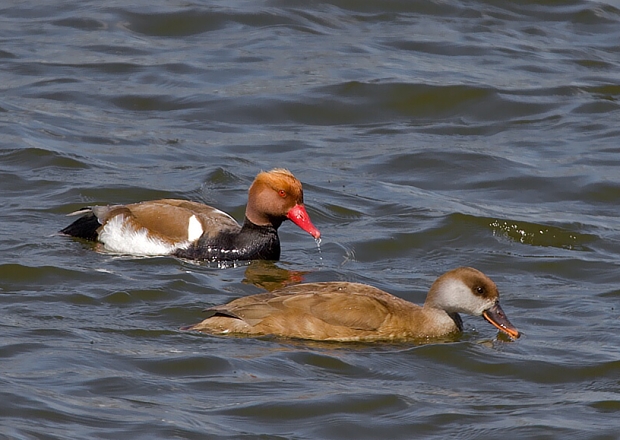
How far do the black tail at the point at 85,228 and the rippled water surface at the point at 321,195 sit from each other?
21 cm

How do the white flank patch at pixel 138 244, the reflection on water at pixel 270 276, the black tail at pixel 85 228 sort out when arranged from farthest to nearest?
the black tail at pixel 85 228
the white flank patch at pixel 138 244
the reflection on water at pixel 270 276

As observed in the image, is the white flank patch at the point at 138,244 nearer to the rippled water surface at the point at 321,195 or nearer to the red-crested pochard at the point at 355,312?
the rippled water surface at the point at 321,195

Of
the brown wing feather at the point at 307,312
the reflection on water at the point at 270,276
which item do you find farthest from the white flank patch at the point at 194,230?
the brown wing feather at the point at 307,312

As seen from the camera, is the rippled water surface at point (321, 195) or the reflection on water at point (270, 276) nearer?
the rippled water surface at point (321, 195)

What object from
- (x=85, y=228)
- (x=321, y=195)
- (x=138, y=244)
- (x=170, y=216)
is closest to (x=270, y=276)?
(x=170, y=216)

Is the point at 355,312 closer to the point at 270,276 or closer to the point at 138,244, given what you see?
the point at 270,276

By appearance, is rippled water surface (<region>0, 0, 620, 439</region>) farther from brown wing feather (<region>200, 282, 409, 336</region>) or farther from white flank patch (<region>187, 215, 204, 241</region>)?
white flank patch (<region>187, 215, 204, 241</region>)

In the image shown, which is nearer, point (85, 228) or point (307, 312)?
point (307, 312)

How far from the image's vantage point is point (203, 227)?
39.5 feet

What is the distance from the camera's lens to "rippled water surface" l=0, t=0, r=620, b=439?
825cm

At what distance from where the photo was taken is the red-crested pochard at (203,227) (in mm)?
11984

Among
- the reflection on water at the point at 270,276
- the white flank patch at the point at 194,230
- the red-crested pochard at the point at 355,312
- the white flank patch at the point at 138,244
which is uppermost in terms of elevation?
the red-crested pochard at the point at 355,312

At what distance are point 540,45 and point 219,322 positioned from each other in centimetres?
1124

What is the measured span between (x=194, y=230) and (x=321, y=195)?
2262mm
